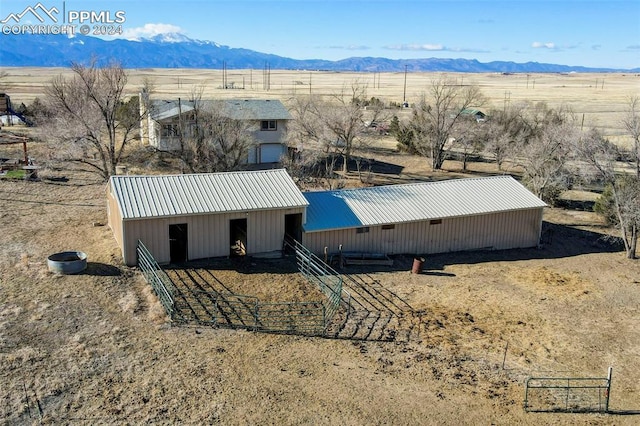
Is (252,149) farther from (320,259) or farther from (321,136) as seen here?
(320,259)

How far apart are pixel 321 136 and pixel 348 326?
2241 centimetres

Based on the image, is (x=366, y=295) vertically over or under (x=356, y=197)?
under

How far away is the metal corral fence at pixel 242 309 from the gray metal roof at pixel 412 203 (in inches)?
155

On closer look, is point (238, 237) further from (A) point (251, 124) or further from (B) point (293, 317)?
(A) point (251, 124)

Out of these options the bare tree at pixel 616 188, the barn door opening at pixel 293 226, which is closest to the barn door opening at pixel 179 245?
the barn door opening at pixel 293 226

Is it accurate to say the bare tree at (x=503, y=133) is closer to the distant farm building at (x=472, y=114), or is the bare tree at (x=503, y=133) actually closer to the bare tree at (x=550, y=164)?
the distant farm building at (x=472, y=114)

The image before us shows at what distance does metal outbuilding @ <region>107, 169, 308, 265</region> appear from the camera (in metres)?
19.9

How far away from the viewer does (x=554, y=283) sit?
828 inches

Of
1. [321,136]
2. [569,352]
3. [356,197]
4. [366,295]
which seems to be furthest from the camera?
[321,136]

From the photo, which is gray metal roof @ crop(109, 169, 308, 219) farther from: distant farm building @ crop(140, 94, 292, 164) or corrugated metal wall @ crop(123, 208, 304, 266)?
distant farm building @ crop(140, 94, 292, 164)

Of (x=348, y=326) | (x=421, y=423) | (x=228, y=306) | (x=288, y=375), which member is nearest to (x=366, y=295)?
(x=348, y=326)

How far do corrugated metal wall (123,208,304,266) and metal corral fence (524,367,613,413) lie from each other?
433 inches

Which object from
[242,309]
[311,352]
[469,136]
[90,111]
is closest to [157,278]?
[242,309]

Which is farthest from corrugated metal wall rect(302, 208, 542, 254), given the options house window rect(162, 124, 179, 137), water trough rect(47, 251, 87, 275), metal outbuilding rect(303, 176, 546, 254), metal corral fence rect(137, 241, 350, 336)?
house window rect(162, 124, 179, 137)
